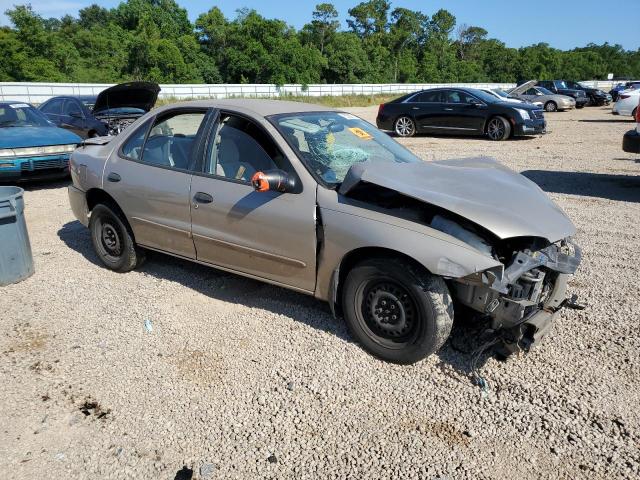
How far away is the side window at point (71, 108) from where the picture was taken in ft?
40.5

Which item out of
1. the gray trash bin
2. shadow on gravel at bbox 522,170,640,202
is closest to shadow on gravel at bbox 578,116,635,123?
shadow on gravel at bbox 522,170,640,202

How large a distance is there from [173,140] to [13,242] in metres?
1.81

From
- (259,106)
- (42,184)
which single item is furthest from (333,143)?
(42,184)

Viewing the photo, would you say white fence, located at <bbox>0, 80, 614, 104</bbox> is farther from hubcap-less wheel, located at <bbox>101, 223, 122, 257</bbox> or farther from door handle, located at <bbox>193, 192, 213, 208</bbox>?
door handle, located at <bbox>193, 192, 213, 208</bbox>

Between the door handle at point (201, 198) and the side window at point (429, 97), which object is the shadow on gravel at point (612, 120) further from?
the door handle at point (201, 198)

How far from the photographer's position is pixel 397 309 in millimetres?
3467

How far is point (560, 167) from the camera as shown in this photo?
36.3ft

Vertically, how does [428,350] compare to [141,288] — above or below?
above

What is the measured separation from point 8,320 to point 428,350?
133 inches

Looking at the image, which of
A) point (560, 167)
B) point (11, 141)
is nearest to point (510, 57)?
point (560, 167)

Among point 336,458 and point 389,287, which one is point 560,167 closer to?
point 389,287

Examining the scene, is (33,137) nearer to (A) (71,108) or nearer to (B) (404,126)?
(A) (71,108)

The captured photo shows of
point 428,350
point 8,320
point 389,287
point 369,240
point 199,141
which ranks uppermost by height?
point 199,141

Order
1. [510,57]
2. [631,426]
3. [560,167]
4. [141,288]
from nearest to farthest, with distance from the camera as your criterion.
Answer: [631,426] → [141,288] → [560,167] → [510,57]
